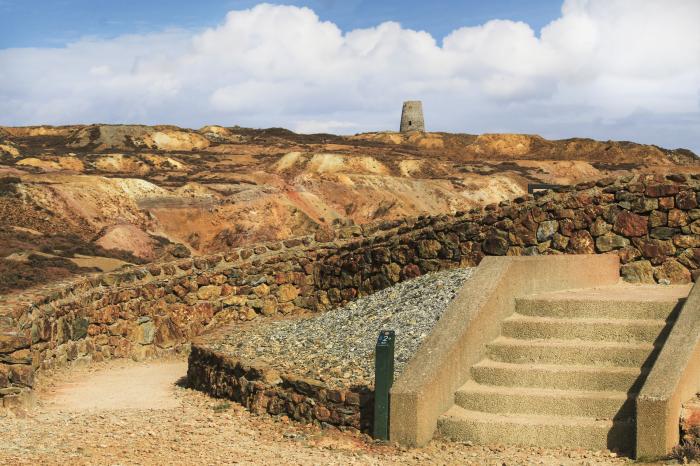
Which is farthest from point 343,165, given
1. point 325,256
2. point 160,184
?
point 325,256

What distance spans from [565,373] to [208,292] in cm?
702

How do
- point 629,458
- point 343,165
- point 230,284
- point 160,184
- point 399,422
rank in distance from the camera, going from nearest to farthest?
point 629,458
point 399,422
point 230,284
point 160,184
point 343,165

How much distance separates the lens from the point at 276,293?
14.5 meters

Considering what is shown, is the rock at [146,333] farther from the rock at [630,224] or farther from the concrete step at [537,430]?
the rock at [630,224]

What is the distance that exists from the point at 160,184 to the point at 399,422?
57.7 ft

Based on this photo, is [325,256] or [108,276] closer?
[108,276]

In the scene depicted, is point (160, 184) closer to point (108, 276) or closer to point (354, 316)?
point (108, 276)

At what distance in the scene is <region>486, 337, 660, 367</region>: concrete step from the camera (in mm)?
8539

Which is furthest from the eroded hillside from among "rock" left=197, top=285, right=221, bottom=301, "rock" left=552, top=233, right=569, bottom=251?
"rock" left=552, top=233, right=569, bottom=251

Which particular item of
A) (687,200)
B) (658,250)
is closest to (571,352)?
(658,250)

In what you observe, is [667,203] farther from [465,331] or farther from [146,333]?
[146,333]

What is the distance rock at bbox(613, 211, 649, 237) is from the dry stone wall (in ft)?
0.04

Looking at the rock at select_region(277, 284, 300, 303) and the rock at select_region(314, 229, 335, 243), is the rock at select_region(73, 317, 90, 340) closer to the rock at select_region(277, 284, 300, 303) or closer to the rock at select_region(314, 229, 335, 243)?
the rock at select_region(277, 284, 300, 303)

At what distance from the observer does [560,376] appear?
8.50 m
